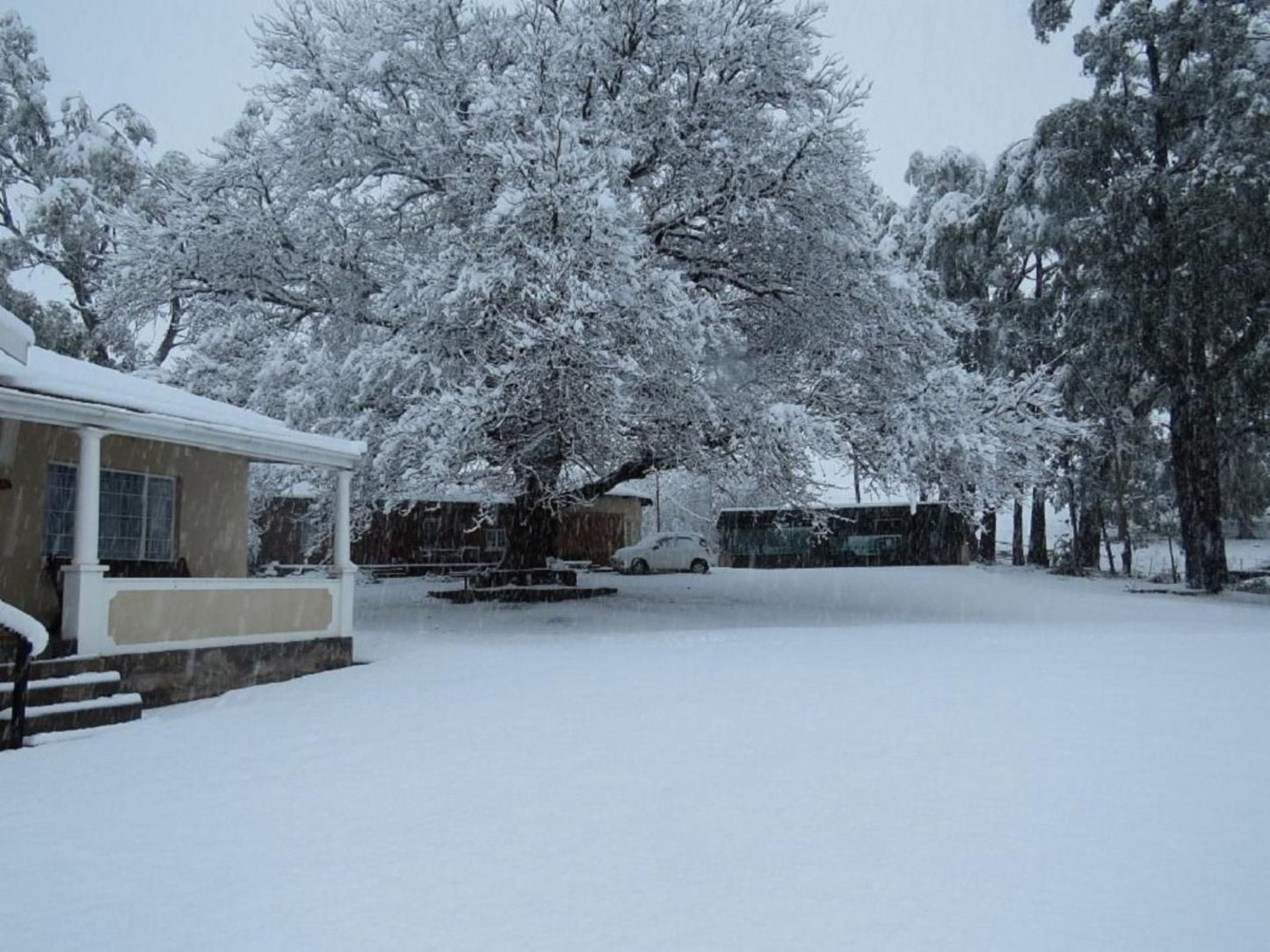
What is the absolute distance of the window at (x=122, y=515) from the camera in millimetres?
11484

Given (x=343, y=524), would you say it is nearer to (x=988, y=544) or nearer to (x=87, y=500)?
(x=87, y=500)

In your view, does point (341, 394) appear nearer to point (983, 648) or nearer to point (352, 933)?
point (983, 648)

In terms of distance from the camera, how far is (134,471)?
41.0 ft

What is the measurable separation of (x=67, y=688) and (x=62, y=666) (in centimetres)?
28

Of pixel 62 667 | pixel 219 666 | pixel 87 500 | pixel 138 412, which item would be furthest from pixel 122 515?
pixel 62 667

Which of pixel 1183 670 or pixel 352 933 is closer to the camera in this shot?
pixel 352 933

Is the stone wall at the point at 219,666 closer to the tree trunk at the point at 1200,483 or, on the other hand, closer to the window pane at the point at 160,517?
the window pane at the point at 160,517

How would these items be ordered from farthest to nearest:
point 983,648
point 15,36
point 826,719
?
point 15,36, point 983,648, point 826,719

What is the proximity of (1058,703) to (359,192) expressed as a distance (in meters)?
14.5

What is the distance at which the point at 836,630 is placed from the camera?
52.7 ft

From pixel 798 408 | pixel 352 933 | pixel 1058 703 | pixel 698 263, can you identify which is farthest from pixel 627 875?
pixel 698 263

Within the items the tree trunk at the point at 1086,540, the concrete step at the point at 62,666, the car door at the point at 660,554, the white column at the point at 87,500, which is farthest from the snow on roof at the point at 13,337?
the tree trunk at the point at 1086,540

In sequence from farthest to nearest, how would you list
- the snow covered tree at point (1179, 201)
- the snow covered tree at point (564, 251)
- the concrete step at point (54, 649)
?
the snow covered tree at point (1179, 201)
the snow covered tree at point (564, 251)
the concrete step at point (54, 649)

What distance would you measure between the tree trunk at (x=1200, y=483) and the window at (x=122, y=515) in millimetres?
21307
